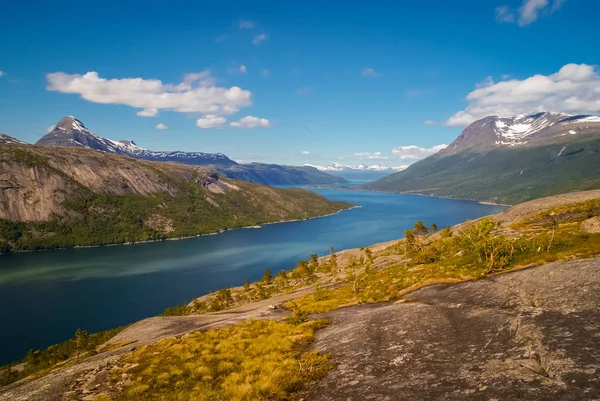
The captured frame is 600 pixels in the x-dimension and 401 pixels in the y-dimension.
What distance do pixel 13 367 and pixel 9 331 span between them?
5396 centimetres

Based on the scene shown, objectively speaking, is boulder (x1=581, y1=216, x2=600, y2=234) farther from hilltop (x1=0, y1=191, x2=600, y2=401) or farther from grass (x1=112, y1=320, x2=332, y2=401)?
grass (x1=112, y1=320, x2=332, y2=401)

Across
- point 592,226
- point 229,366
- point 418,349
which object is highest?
point 592,226

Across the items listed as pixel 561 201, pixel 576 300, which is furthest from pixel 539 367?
pixel 561 201

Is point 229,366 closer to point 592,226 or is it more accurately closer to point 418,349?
point 418,349

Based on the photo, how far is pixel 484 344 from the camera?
1786cm

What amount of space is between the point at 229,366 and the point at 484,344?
15.6 m

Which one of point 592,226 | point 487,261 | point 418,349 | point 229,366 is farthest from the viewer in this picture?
point 592,226

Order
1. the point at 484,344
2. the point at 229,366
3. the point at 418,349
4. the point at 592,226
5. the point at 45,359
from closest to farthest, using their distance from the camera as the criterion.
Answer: the point at 484,344, the point at 418,349, the point at 229,366, the point at 592,226, the point at 45,359

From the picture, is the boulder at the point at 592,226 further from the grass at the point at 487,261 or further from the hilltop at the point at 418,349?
the hilltop at the point at 418,349

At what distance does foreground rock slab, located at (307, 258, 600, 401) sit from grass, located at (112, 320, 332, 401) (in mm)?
1788

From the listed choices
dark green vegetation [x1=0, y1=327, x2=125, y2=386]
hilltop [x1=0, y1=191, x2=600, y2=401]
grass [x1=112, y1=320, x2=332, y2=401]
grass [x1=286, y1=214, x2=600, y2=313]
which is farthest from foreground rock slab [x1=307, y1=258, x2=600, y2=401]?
dark green vegetation [x1=0, y1=327, x2=125, y2=386]

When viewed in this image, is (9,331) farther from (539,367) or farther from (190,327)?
(539,367)

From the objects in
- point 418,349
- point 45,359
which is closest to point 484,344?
point 418,349

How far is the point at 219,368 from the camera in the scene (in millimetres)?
22672
